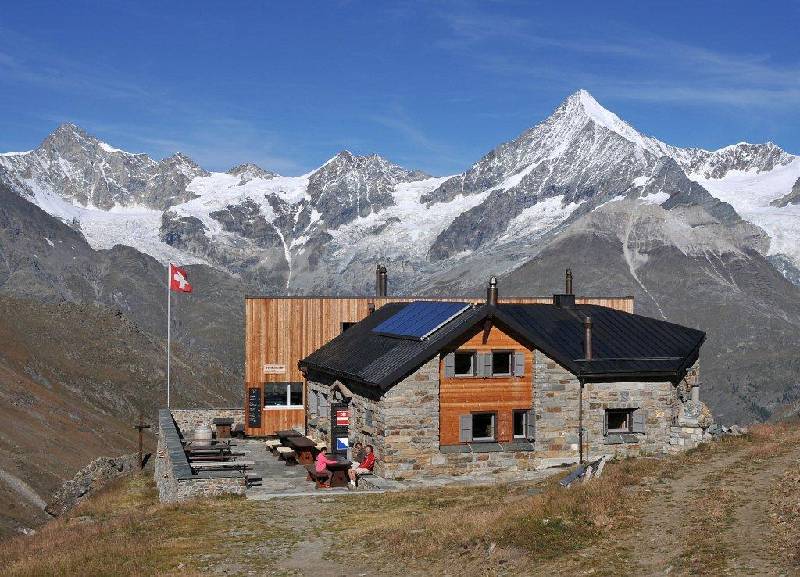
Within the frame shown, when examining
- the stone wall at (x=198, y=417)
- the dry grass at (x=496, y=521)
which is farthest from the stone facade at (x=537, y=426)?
the stone wall at (x=198, y=417)

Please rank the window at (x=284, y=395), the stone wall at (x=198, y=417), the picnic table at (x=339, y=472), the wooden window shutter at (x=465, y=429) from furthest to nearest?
the stone wall at (x=198, y=417), the window at (x=284, y=395), the wooden window shutter at (x=465, y=429), the picnic table at (x=339, y=472)

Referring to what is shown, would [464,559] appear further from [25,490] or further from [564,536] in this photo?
[25,490]

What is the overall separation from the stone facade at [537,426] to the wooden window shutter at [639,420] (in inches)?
3.0

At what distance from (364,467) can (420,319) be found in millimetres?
6338

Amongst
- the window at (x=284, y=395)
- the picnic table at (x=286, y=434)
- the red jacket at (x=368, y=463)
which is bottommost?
the red jacket at (x=368, y=463)

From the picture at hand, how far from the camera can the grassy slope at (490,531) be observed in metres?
18.3

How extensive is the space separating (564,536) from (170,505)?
12762 millimetres

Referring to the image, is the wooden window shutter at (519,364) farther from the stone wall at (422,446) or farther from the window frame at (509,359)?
the stone wall at (422,446)

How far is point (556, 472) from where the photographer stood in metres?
32.4

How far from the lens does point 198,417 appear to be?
157 ft

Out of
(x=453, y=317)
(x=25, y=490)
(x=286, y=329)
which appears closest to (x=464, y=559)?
(x=453, y=317)

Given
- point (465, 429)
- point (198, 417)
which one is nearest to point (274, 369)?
point (198, 417)

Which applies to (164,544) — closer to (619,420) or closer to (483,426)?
(483,426)

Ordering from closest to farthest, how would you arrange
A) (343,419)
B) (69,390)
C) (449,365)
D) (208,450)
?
(449,365), (208,450), (343,419), (69,390)
